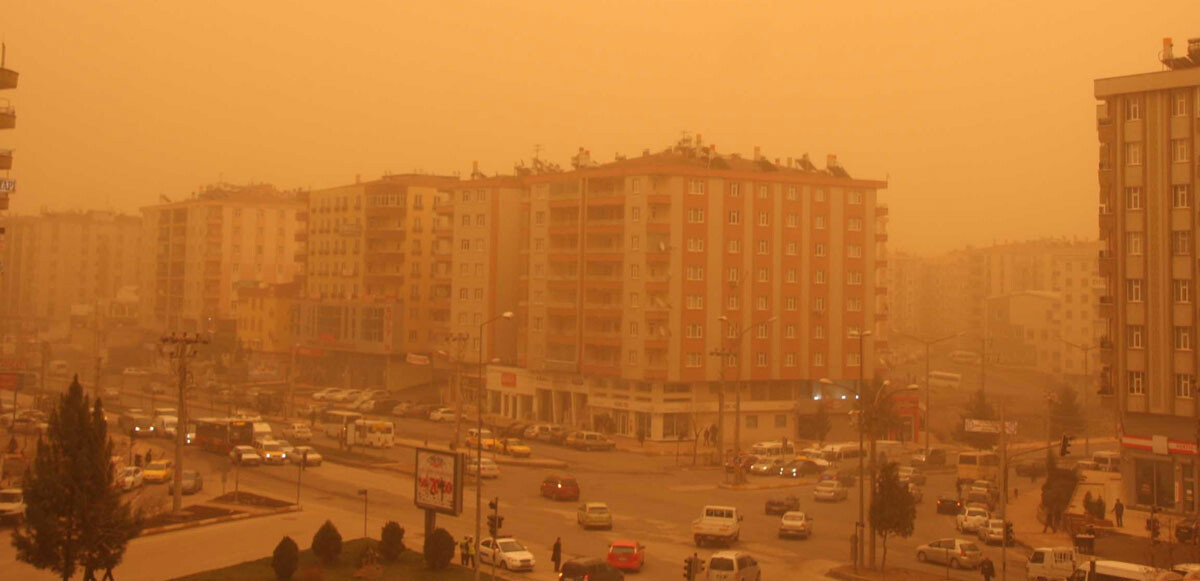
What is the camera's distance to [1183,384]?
39375 mm

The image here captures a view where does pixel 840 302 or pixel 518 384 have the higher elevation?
pixel 840 302

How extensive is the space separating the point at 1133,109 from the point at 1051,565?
65.9 feet

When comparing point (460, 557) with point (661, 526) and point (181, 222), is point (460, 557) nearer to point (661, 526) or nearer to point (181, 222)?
point (661, 526)

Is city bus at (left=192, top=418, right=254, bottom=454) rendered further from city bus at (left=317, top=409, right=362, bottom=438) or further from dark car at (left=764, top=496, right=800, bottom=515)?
dark car at (left=764, top=496, right=800, bottom=515)

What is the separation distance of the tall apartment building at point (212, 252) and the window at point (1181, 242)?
84.0 m

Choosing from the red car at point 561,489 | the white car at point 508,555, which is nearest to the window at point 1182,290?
the red car at point 561,489

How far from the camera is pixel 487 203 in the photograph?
239ft

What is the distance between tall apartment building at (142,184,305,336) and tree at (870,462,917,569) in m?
86.3

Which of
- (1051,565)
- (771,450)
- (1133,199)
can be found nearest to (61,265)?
(771,450)

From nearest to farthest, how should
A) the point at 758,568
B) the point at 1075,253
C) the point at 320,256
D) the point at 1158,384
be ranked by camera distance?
the point at 758,568 < the point at 1158,384 < the point at 320,256 < the point at 1075,253

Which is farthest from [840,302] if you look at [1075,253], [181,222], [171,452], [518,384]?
[181,222]

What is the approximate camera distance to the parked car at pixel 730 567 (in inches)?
1007

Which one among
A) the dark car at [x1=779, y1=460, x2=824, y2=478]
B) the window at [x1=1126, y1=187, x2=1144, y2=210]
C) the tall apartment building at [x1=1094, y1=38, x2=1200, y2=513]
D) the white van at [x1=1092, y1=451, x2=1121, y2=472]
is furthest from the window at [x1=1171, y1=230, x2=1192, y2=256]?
the dark car at [x1=779, y1=460, x2=824, y2=478]

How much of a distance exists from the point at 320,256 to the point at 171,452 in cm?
4347
